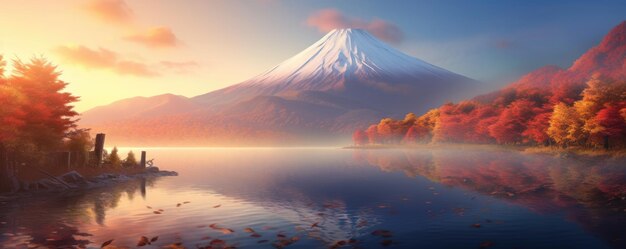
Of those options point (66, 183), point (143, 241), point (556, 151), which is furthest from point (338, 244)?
point (556, 151)

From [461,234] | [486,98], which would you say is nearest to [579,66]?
[486,98]

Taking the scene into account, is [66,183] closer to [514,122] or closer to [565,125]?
[565,125]

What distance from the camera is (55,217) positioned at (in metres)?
22.5

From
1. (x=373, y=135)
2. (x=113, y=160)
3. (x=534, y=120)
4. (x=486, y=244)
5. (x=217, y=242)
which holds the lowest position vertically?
(x=486, y=244)

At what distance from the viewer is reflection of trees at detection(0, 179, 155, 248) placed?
17.2 meters

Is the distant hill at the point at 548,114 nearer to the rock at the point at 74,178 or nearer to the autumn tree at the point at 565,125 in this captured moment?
the autumn tree at the point at 565,125

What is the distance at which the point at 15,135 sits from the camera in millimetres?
31281

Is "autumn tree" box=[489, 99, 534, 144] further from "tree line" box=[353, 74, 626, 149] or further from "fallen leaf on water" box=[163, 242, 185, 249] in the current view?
"fallen leaf on water" box=[163, 242, 185, 249]

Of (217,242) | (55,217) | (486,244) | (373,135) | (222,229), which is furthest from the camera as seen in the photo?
(373,135)

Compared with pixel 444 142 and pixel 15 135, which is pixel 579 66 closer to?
pixel 444 142

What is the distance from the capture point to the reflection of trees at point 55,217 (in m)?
17.2

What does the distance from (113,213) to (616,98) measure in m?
72.3

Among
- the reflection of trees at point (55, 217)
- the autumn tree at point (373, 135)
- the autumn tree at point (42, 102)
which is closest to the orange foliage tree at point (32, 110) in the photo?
the autumn tree at point (42, 102)

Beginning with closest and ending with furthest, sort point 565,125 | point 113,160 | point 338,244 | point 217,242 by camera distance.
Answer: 1. point 338,244
2. point 217,242
3. point 113,160
4. point 565,125
